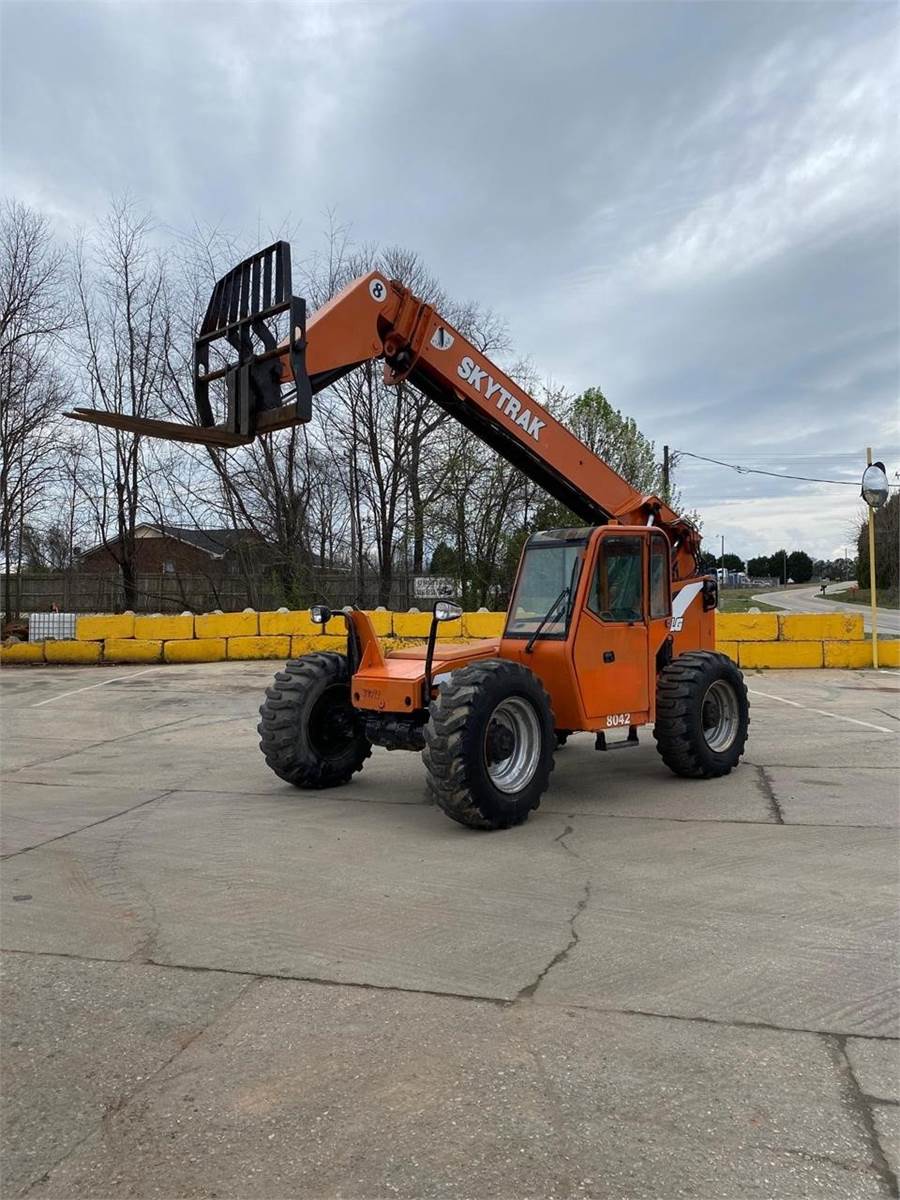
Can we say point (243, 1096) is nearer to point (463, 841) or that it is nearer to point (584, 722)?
point (463, 841)

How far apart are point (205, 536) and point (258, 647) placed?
456 inches

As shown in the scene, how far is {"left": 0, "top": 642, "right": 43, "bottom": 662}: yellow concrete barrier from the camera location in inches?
791

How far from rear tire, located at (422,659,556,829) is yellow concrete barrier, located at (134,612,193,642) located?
567 inches

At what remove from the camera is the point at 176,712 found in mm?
13641

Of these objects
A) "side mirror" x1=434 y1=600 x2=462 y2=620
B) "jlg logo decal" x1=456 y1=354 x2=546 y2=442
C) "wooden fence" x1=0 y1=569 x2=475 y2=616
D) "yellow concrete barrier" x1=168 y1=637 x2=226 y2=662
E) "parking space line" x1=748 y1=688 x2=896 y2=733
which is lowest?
"parking space line" x1=748 y1=688 x2=896 y2=733

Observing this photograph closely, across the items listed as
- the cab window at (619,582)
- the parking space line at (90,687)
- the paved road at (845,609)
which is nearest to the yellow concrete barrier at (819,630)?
the paved road at (845,609)

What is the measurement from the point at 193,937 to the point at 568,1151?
2489 millimetres

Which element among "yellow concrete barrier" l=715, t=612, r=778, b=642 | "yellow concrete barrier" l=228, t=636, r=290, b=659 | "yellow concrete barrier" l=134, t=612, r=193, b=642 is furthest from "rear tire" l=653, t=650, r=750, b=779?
"yellow concrete barrier" l=134, t=612, r=193, b=642

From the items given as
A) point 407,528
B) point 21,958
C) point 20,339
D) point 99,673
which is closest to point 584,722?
point 21,958

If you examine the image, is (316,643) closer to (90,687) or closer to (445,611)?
(90,687)

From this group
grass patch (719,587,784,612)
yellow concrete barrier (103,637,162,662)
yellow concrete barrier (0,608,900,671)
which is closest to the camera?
yellow concrete barrier (0,608,900,671)

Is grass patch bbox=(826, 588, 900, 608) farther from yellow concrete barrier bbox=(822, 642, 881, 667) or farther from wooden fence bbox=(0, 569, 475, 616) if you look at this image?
yellow concrete barrier bbox=(822, 642, 881, 667)

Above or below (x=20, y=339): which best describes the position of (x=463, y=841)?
below

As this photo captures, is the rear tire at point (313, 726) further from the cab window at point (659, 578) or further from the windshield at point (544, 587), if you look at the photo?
the cab window at point (659, 578)
